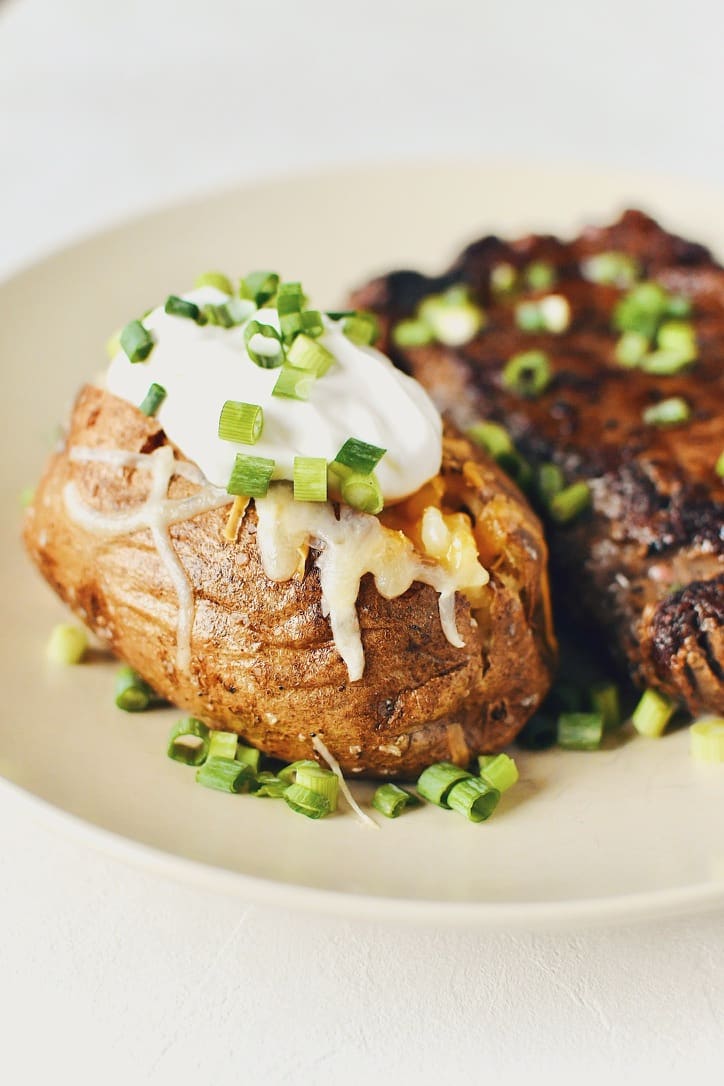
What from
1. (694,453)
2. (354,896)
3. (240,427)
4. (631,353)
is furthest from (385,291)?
(354,896)

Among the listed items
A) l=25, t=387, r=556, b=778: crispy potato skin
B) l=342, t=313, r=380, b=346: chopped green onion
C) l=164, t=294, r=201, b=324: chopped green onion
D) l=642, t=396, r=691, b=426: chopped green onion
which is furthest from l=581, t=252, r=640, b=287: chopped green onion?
l=164, t=294, r=201, b=324: chopped green onion

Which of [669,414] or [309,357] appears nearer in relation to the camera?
[309,357]

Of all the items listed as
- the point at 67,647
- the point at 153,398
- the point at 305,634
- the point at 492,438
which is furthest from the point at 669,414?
the point at 67,647

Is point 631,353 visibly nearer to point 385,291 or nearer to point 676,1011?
point 385,291

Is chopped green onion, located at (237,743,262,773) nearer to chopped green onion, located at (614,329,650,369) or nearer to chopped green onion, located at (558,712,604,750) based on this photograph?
chopped green onion, located at (558,712,604,750)

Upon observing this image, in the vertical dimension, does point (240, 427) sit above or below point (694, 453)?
above

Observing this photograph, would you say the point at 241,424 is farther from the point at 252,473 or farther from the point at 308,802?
the point at 308,802

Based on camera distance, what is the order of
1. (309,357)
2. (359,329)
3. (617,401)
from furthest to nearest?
(617,401)
(359,329)
(309,357)
